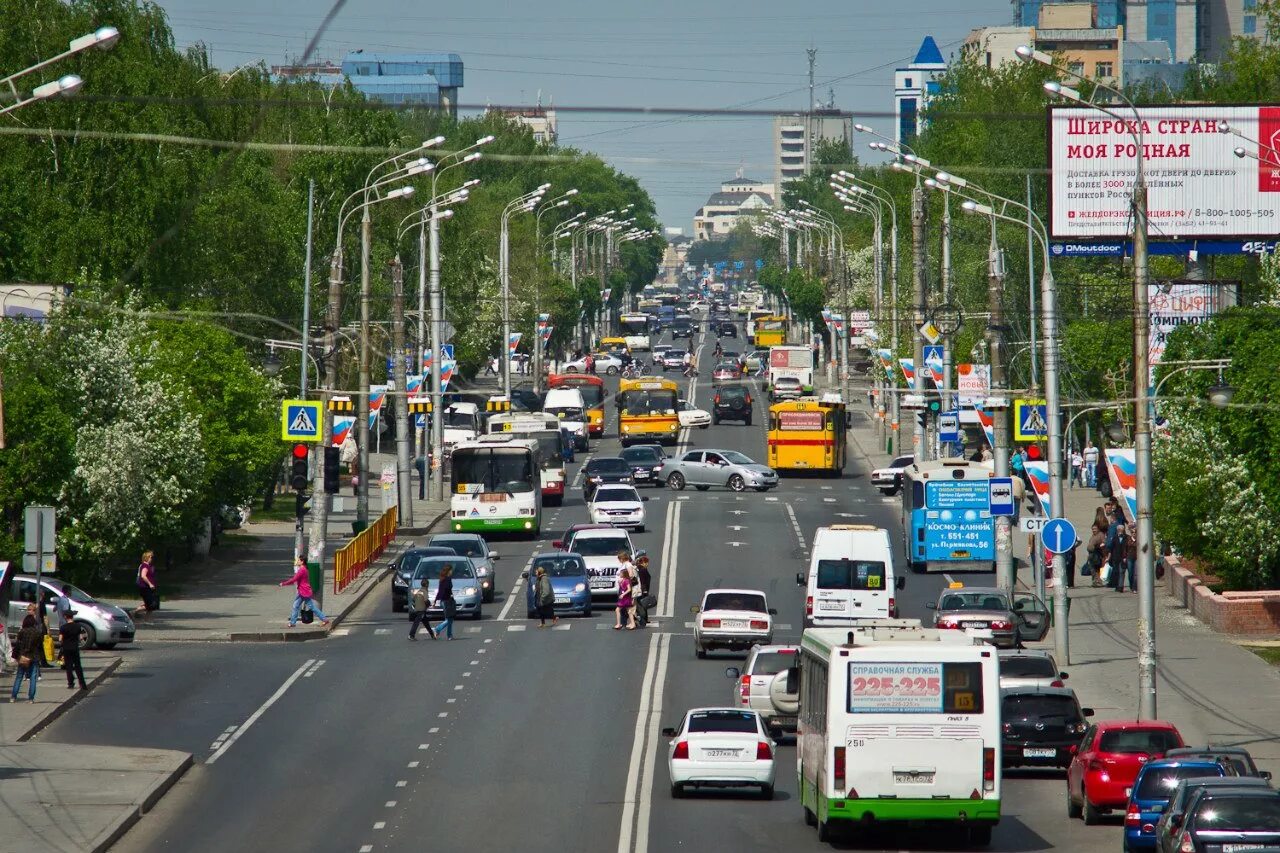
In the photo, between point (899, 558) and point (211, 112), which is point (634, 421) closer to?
point (211, 112)

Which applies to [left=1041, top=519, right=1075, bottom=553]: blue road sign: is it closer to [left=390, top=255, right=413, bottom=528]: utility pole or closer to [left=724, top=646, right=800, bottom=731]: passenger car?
[left=724, top=646, right=800, bottom=731]: passenger car

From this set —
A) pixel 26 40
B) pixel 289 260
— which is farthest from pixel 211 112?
pixel 26 40

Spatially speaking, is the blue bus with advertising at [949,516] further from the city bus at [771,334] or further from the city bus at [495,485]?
the city bus at [771,334]

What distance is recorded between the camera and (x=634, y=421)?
8806 centimetres

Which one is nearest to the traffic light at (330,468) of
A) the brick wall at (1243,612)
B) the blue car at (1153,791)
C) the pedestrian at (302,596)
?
the pedestrian at (302,596)

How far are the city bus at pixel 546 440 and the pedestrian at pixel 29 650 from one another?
37.6m

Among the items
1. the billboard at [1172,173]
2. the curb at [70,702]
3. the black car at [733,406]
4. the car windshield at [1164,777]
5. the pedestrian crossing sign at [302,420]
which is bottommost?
the curb at [70,702]

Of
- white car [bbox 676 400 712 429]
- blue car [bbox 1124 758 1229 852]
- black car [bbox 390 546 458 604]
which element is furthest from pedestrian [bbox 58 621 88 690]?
white car [bbox 676 400 712 429]

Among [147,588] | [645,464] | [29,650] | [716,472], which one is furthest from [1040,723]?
[645,464]

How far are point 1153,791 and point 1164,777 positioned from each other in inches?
11.6

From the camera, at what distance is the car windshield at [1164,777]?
20812mm

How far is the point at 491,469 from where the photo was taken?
5756 cm

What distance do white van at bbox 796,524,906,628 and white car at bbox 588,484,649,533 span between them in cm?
1699

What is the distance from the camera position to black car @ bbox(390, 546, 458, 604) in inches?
1750
